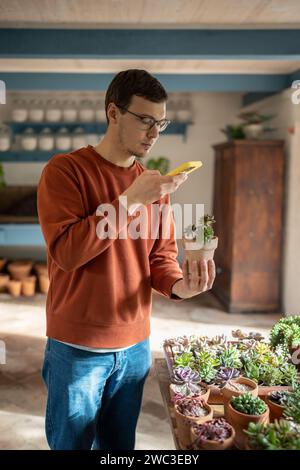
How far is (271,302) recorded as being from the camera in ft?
16.9

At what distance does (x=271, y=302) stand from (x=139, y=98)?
4.17m

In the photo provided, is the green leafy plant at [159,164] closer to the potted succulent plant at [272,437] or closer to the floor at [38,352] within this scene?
the floor at [38,352]

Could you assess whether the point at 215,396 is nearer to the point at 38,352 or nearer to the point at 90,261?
the point at 90,261

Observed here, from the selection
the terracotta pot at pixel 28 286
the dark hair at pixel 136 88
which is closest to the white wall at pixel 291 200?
the terracotta pot at pixel 28 286

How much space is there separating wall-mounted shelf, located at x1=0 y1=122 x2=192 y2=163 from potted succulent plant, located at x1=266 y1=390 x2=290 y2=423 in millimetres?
4684

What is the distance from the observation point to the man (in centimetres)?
128

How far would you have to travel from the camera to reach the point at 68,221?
125cm

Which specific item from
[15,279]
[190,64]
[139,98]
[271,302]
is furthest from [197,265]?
[15,279]

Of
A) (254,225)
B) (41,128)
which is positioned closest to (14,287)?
(41,128)

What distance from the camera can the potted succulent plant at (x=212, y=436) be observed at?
129 centimetres

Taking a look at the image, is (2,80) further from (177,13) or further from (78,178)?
(78,178)

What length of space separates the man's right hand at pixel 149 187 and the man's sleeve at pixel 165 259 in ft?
1.07

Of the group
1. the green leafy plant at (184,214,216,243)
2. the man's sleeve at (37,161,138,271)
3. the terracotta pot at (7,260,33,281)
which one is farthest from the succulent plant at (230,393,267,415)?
the terracotta pot at (7,260,33,281)

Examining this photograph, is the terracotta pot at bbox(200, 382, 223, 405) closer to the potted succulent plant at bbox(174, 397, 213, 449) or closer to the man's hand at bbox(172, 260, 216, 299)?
the potted succulent plant at bbox(174, 397, 213, 449)
